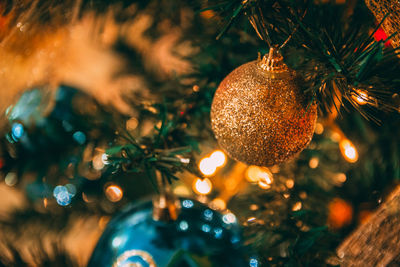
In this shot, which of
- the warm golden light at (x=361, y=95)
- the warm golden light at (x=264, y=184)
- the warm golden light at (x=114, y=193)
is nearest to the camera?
the warm golden light at (x=361, y=95)

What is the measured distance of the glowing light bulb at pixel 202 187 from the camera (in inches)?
28.8

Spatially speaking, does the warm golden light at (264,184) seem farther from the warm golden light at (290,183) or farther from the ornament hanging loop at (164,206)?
the ornament hanging loop at (164,206)

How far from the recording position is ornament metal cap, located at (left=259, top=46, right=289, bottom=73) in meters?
0.31

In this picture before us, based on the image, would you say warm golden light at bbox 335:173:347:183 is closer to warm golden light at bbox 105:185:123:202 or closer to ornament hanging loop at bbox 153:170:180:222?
ornament hanging loop at bbox 153:170:180:222

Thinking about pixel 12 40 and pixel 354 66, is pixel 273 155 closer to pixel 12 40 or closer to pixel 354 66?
pixel 354 66

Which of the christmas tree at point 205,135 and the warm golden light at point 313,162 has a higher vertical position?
the christmas tree at point 205,135

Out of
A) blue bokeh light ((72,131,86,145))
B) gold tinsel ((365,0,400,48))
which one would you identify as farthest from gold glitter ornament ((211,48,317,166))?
blue bokeh light ((72,131,86,145))

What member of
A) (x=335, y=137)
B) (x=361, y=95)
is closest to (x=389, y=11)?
(x=361, y=95)

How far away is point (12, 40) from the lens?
0.41m

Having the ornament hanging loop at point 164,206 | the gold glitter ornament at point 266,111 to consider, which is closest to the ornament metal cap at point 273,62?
the gold glitter ornament at point 266,111

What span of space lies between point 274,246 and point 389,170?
235mm

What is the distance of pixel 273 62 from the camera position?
1.02 ft

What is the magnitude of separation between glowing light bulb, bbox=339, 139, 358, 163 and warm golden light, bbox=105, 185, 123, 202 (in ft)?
1.61

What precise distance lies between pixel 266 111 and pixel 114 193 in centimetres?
49
